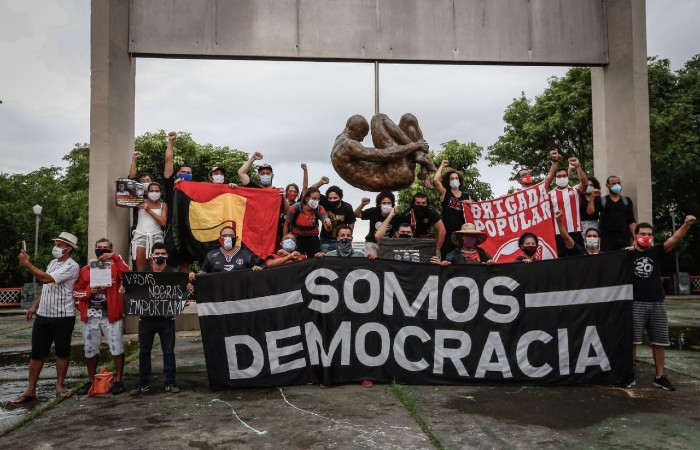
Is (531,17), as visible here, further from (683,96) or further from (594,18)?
(683,96)

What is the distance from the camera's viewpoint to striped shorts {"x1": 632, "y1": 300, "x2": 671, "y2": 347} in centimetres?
590

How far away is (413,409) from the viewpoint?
16.2ft

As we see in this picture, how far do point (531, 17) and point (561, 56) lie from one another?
0.88 metres

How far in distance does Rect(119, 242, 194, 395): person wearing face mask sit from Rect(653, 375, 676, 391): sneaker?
4.97 metres

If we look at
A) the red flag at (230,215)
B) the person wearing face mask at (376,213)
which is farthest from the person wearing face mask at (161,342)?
the person wearing face mask at (376,213)

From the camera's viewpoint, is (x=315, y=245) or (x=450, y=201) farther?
(x=450, y=201)

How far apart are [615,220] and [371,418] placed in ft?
16.9

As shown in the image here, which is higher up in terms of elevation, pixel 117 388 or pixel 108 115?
pixel 108 115

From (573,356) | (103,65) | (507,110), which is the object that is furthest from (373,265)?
(507,110)

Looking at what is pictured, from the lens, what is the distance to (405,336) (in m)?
5.98

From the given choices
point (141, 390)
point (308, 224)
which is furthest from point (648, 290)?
point (141, 390)

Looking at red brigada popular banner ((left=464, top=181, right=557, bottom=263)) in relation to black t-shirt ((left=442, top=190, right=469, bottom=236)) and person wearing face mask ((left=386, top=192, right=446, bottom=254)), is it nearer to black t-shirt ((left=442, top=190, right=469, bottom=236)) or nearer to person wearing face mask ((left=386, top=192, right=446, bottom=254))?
black t-shirt ((left=442, top=190, right=469, bottom=236))

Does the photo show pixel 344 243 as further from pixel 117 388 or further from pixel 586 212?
pixel 586 212

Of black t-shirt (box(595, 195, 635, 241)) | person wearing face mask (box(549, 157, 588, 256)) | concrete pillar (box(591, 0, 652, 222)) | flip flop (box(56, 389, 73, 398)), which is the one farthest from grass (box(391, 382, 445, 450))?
concrete pillar (box(591, 0, 652, 222))
